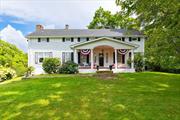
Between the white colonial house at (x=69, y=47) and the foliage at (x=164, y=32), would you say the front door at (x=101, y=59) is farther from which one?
the foliage at (x=164, y=32)

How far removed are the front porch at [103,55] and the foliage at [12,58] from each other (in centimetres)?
839

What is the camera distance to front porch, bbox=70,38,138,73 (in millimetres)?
28797

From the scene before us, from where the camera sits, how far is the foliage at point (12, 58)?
3175 centimetres

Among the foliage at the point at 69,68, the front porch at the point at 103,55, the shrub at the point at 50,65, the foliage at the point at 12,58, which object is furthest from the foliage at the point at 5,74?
the front porch at the point at 103,55

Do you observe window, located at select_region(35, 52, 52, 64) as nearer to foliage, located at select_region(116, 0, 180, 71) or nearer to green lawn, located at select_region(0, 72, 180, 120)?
green lawn, located at select_region(0, 72, 180, 120)

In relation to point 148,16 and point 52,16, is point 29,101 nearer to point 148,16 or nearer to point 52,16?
point 148,16

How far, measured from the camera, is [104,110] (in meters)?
10.3

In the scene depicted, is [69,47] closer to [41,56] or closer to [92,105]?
[41,56]

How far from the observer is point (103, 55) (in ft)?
107

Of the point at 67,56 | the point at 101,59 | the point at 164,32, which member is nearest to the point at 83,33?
the point at 67,56

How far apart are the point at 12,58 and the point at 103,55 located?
14.3m

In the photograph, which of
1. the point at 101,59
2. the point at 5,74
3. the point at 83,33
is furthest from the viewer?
the point at 83,33

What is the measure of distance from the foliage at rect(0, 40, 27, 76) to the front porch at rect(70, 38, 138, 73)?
27.5 ft

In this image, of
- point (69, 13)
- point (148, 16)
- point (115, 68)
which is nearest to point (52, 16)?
point (69, 13)
